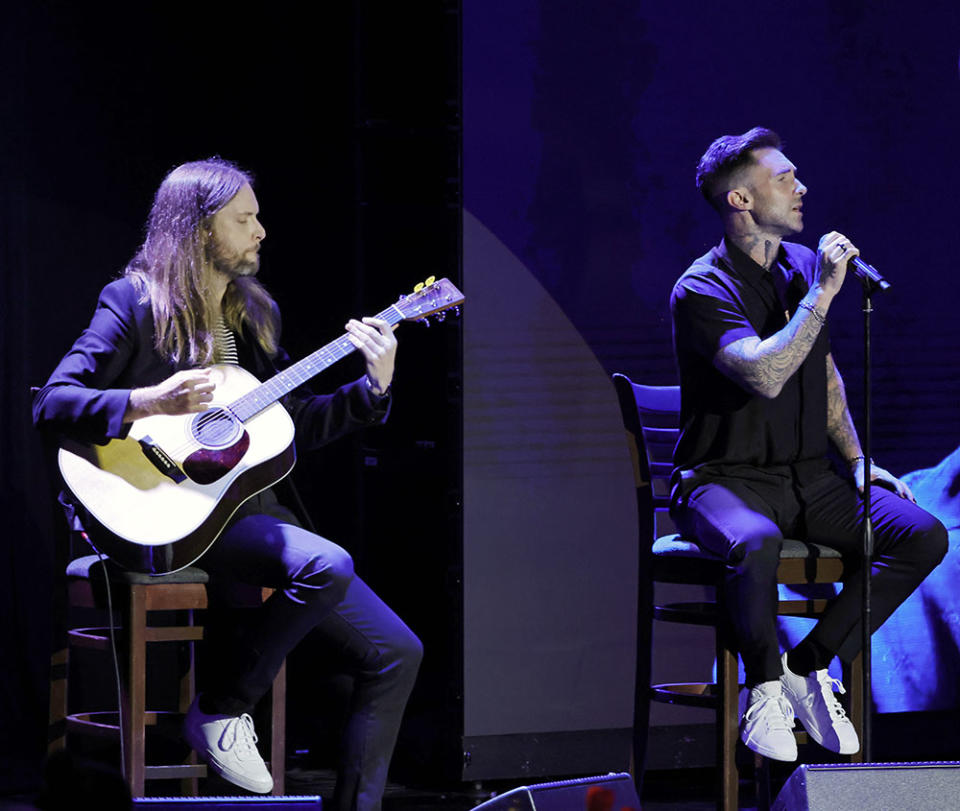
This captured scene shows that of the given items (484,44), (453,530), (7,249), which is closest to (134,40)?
(7,249)

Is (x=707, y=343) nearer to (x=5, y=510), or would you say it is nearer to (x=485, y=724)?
(x=485, y=724)

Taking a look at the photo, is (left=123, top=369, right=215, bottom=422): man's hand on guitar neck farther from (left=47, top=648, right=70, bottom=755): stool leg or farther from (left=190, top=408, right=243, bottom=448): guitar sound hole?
(left=47, top=648, right=70, bottom=755): stool leg

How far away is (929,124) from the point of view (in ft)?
14.3

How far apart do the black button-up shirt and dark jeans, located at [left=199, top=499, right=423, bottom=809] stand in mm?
874

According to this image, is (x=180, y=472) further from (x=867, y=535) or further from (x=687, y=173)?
(x=687, y=173)

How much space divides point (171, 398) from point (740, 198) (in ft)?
5.05

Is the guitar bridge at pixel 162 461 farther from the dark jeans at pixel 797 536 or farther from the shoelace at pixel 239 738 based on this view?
the dark jeans at pixel 797 536

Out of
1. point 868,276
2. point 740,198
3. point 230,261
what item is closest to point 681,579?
point 868,276

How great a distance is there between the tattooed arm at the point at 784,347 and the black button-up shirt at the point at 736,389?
6 cm

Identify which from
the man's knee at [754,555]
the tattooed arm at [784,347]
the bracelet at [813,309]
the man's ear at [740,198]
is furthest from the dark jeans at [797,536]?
the man's ear at [740,198]

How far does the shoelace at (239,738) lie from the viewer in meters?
2.93

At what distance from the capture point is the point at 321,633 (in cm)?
316

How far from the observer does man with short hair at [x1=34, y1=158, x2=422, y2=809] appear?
118 inches

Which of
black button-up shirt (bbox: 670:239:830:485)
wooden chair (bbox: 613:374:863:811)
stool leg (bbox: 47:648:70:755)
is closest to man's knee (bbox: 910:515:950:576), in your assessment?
Answer: wooden chair (bbox: 613:374:863:811)
